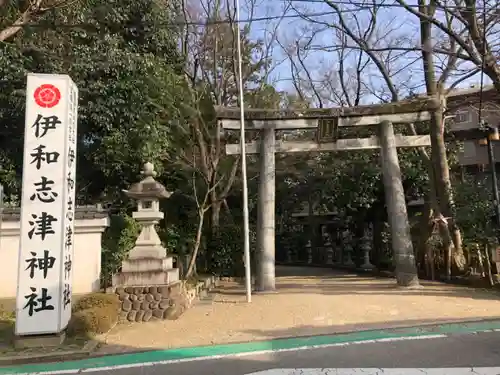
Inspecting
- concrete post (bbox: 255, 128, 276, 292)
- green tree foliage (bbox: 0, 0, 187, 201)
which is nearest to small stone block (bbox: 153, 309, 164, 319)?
concrete post (bbox: 255, 128, 276, 292)

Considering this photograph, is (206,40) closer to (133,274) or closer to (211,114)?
(211,114)

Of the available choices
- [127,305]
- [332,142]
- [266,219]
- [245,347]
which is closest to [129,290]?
[127,305]

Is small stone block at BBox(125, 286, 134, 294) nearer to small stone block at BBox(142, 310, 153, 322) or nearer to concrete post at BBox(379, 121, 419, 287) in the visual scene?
small stone block at BBox(142, 310, 153, 322)

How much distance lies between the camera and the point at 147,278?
965 centimetres

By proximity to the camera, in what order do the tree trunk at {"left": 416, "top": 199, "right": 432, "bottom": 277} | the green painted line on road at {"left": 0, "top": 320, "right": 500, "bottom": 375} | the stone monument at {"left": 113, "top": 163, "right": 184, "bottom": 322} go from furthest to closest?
the tree trunk at {"left": 416, "top": 199, "right": 432, "bottom": 277} → the stone monument at {"left": 113, "top": 163, "right": 184, "bottom": 322} → the green painted line on road at {"left": 0, "top": 320, "right": 500, "bottom": 375}

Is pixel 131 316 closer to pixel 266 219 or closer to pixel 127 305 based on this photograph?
pixel 127 305

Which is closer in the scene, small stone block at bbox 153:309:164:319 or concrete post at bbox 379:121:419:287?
small stone block at bbox 153:309:164:319

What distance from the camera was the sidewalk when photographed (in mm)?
7633

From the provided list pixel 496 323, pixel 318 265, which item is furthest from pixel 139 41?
pixel 318 265

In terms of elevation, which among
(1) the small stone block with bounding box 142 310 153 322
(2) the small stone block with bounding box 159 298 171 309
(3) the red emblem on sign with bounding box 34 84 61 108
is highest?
(3) the red emblem on sign with bounding box 34 84 61 108

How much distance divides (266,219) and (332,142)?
3091mm

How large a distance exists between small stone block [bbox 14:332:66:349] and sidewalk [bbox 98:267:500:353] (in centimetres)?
75

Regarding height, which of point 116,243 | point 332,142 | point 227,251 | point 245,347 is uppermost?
point 332,142

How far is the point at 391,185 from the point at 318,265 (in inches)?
555
